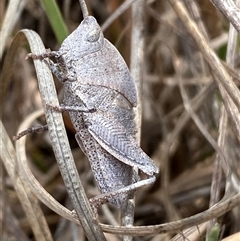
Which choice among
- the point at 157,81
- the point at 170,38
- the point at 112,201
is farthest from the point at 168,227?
the point at 170,38

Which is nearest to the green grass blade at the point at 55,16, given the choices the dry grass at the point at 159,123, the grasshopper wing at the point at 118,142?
the dry grass at the point at 159,123

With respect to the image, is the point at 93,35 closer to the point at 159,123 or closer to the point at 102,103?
the point at 102,103

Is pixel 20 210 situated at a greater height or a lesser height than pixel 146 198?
greater

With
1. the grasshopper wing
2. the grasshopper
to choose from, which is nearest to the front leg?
the grasshopper

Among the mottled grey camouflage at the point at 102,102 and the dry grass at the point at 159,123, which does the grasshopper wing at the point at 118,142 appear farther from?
the dry grass at the point at 159,123

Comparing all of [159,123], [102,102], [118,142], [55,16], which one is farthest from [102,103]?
[159,123]

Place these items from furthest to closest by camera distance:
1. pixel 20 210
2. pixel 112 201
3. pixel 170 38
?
pixel 170 38, pixel 20 210, pixel 112 201

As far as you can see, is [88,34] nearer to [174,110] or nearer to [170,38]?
[174,110]

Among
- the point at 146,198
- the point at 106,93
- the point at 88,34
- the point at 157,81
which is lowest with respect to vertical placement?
the point at 146,198
